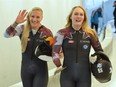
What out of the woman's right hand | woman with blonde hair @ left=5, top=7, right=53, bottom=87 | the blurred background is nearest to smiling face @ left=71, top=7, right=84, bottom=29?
woman with blonde hair @ left=5, top=7, right=53, bottom=87

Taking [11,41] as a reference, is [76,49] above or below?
above

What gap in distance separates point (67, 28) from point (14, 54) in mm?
2749

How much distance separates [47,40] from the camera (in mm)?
3197

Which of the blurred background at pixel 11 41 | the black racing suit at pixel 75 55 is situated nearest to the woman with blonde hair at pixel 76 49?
the black racing suit at pixel 75 55

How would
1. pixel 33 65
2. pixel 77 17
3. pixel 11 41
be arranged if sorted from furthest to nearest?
pixel 11 41 → pixel 33 65 → pixel 77 17

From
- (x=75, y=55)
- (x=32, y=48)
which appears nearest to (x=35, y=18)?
(x=32, y=48)

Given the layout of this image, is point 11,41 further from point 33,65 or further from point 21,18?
point 33,65

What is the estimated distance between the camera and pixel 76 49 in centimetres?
295

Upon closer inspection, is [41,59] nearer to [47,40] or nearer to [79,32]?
[47,40]

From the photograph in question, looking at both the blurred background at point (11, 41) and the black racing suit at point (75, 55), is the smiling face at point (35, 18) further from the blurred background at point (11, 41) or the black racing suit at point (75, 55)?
the blurred background at point (11, 41)

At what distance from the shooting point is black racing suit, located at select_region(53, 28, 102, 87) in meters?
2.95

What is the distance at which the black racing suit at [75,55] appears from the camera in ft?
9.68

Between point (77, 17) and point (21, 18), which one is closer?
point (77, 17)

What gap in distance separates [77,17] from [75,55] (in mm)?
420
